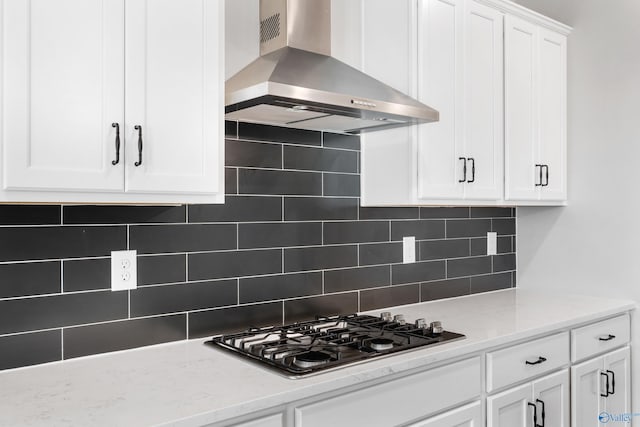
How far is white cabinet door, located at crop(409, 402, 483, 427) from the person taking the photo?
1.85 meters

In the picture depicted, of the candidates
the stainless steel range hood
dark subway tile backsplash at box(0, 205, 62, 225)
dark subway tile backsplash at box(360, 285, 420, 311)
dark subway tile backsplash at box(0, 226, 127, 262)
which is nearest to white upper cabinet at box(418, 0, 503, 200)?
the stainless steel range hood

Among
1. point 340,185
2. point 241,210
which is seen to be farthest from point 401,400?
point 340,185

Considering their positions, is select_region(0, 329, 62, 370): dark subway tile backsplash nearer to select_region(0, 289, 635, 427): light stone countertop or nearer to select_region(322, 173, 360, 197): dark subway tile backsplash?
select_region(0, 289, 635, 427): light stone countertop

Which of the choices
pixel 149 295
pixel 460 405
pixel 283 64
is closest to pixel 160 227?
pixel 149 295

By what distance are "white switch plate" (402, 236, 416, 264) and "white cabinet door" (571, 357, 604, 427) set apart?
866mm

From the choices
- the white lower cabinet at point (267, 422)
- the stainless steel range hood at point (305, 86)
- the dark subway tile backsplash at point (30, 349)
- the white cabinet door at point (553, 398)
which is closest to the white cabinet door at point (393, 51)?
the stainless steel range hood at point (305, 86)

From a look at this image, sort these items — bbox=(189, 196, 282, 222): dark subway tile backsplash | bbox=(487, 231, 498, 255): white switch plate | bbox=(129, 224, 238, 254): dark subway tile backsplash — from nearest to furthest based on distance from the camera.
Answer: bbox=(129, 224, 238, 254): dark subway tile backsplash → bbox=(189, 196, 282, 222): dark subway tile backsplash → bbox=(487, 231, 498, 255): white switch plate

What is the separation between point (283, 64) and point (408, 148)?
0.73 meters

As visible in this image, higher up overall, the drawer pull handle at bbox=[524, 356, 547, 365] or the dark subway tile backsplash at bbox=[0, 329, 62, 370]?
the dark subway tile backsplash at bbox=[0, 329, 62, 370]

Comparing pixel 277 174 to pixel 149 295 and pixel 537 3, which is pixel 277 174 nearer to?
pixel 149 295

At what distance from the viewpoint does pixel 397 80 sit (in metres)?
2.34

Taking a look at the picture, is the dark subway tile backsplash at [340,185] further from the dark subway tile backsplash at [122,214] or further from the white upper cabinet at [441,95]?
the dark subway tile backsplash at [122,214]

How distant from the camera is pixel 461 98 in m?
2.50

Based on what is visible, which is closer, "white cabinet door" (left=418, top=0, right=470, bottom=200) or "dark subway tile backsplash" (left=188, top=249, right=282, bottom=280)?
"dark subway tile backsplash" (left=188, top=249, right=282, bottom=280)
